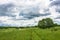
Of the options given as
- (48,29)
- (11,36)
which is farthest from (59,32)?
(11,36)

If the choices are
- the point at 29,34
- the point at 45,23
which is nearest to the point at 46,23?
the point at 45,23

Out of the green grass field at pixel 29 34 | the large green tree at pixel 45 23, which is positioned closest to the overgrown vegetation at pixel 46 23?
the large green tree at pixel 45 23

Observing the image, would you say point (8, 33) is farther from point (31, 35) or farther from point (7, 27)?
point (31, 35)

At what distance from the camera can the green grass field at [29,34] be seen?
10.4 metres

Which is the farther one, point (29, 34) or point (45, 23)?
point (45, 23)

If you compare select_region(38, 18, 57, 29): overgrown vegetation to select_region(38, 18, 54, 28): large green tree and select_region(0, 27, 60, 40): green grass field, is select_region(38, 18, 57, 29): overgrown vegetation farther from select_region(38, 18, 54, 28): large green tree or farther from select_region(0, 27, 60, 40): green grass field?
select_region(0, 27, 60, 40): green grass field

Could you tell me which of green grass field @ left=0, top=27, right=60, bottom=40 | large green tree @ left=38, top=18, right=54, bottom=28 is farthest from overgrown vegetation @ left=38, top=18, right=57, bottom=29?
green grass field @ left=0, top=27, right=60, bottom=40

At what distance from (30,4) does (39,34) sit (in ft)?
4.28

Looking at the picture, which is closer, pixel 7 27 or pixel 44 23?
pixel 7 27

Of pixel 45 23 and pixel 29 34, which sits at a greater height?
pixel 45 23

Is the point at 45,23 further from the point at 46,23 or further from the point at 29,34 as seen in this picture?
the point at 29,34

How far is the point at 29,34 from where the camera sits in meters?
10.9

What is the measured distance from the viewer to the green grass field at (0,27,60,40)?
10.4 meters

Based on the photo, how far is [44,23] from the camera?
458 inches
